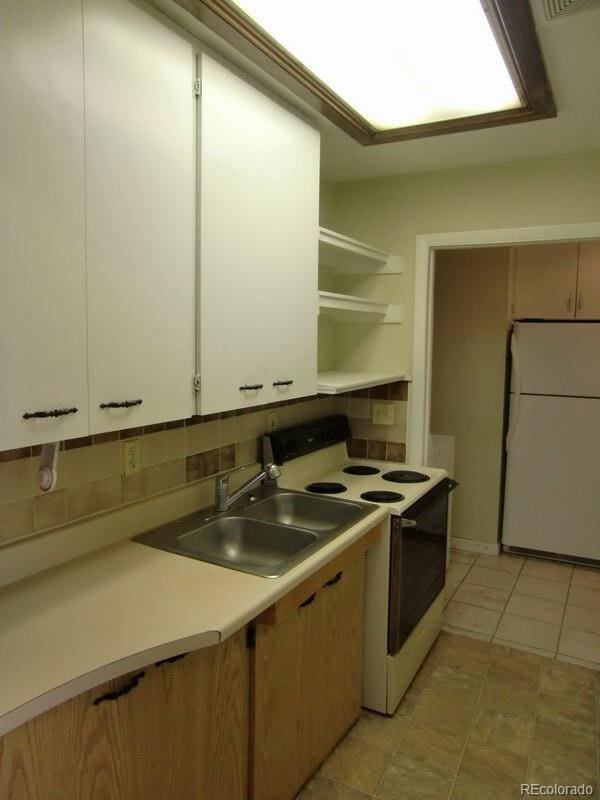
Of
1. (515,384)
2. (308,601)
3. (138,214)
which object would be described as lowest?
(308,601)

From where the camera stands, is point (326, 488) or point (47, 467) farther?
point (326, 488)

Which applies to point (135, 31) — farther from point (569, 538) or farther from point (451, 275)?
point (569, 538)

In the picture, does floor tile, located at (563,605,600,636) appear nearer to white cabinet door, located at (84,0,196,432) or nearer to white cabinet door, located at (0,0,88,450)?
white cabinet door, located at (84,0,196,432)

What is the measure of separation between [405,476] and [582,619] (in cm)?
140

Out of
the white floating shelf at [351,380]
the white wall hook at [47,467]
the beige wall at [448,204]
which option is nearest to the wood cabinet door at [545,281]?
the beige wall at [448,204]

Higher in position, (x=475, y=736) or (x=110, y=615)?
(x=110, y=615)

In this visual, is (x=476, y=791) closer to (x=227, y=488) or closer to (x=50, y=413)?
(x=227, y=488)

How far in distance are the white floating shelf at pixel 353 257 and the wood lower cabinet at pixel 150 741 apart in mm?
1589

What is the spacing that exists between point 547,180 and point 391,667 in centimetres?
220

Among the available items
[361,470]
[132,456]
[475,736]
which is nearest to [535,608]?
[475,736]

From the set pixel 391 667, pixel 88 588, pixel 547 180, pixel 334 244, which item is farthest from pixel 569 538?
pixel 88 588

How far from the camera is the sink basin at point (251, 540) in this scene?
78.4 inches

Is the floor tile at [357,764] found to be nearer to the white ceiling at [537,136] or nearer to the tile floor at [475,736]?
the tile floor at [475,736]

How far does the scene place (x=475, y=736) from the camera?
225 cm
